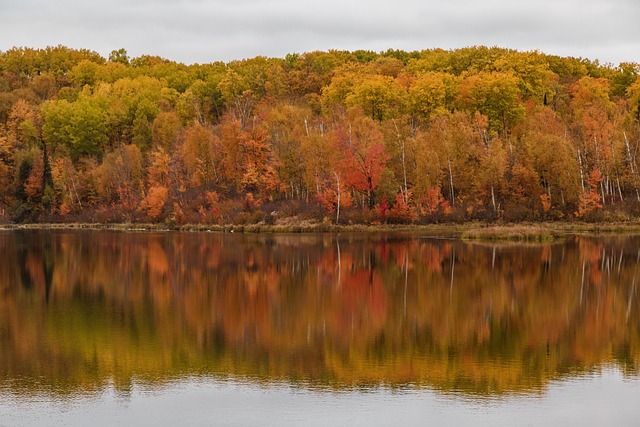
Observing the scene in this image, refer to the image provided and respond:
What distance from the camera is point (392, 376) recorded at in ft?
73.3

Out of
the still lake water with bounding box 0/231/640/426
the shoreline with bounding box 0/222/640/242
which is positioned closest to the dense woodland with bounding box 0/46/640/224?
the shoreline with bounding box 0/222/640/242

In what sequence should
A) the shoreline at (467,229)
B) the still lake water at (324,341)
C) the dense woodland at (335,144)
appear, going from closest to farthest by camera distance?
the still lake water at (324,341)
the shoreline at (467,229)
the dense woodland at (335,144)

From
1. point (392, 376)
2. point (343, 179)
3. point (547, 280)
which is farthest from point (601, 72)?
point (392, 376)

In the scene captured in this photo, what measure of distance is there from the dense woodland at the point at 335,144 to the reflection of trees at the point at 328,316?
24842 mm

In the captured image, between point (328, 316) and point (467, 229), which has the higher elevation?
point (467, 229)

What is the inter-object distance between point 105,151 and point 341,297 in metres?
96.0

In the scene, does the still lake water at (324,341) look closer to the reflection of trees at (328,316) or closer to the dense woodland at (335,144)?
the reflection of trees at (328,316)

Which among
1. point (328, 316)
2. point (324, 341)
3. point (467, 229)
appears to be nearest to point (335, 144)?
point (467, 229)

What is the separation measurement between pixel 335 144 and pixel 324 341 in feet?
194

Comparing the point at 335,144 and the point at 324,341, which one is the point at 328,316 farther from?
the point at 335,144

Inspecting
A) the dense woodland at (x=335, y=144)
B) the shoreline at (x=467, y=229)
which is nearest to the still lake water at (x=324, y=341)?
the shoreline at (x=467, y=229)

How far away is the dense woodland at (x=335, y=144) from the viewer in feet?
260

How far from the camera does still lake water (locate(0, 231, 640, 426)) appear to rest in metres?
19.6

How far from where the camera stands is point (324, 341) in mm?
26797
